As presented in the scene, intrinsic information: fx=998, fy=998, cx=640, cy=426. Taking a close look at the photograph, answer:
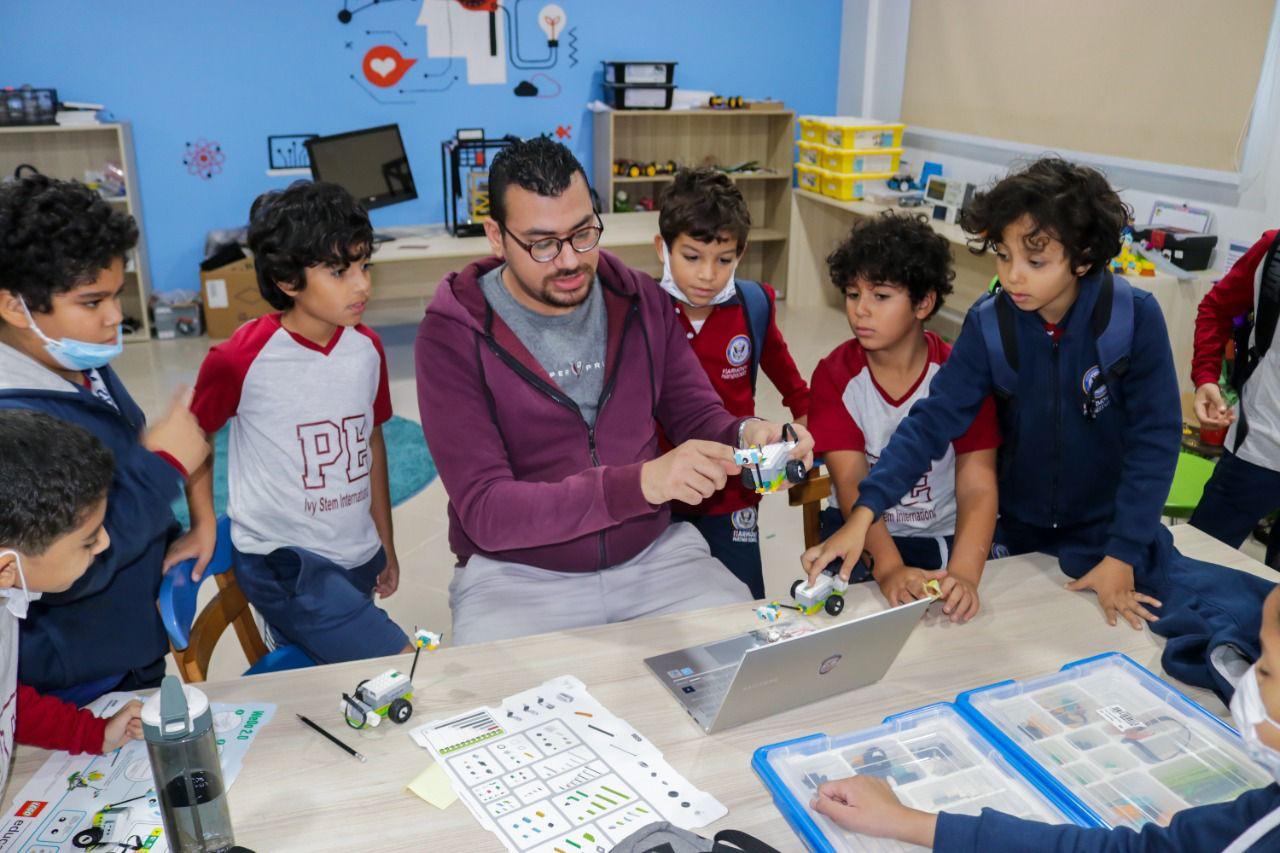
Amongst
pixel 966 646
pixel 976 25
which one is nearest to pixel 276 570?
pixel 966 646

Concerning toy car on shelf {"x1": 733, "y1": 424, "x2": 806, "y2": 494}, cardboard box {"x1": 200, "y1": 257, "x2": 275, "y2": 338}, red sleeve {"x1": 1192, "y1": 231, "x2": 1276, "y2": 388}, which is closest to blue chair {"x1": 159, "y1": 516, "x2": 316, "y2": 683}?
toy car on shelf {"x1": 733, "y1": 424, "x2": 806, "y2": 494}

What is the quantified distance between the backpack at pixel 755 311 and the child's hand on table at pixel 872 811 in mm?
1428

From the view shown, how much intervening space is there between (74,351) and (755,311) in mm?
1519

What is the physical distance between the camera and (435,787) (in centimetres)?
132

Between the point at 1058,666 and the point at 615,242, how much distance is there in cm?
420

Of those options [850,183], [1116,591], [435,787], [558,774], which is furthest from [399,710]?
[850,183]

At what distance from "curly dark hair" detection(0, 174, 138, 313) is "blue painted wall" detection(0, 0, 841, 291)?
14.7 ft

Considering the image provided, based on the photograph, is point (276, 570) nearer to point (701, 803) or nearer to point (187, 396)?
point (187, 396)

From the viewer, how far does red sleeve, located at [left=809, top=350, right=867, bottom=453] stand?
7.19ft

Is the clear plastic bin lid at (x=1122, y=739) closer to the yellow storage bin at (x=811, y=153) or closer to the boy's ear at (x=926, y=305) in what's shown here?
the boy's ear at (x=926, y=305)

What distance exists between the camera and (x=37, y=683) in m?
1.60

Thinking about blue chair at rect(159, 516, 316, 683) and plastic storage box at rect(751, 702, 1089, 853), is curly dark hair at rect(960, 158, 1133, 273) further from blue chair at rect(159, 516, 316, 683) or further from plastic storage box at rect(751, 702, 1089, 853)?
blue chair at rect(159, 516, 316, 683)

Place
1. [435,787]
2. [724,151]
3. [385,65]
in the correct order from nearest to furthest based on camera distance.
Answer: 1. [435,787]
2. [385,65]
3. [724,151]

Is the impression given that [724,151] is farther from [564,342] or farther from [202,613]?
[202,613]
